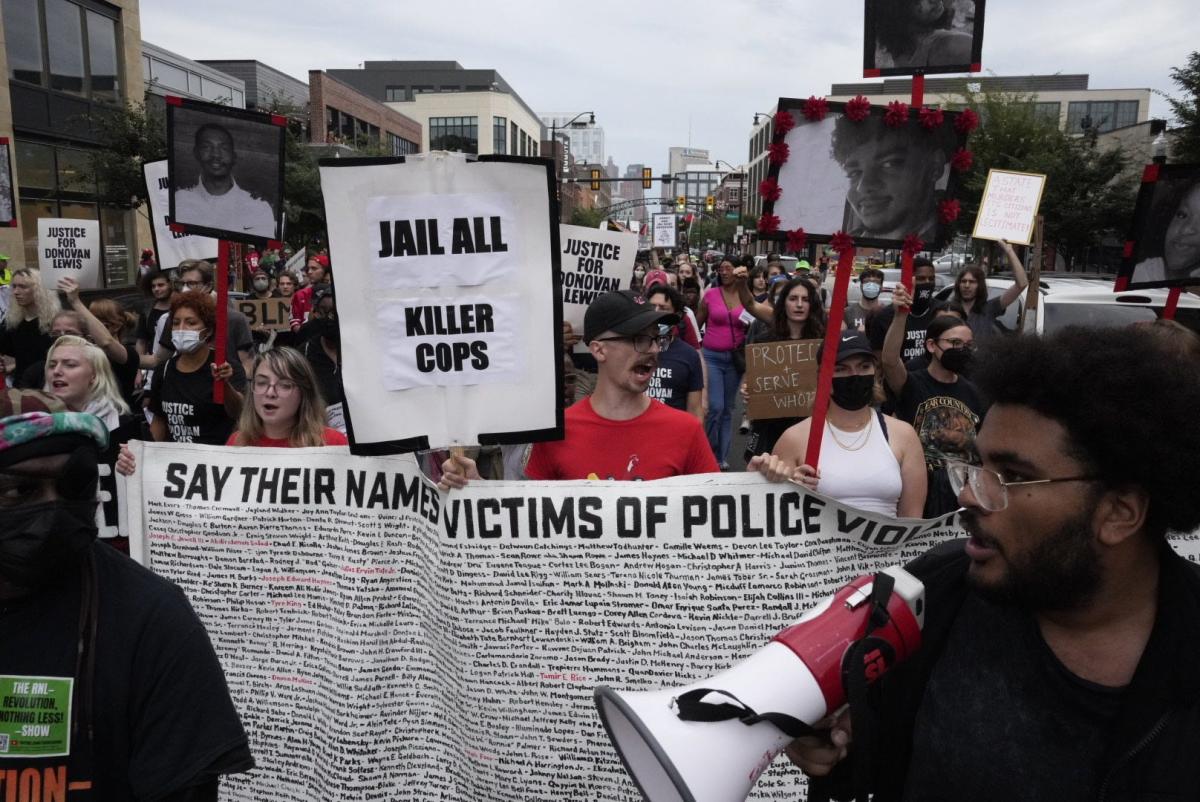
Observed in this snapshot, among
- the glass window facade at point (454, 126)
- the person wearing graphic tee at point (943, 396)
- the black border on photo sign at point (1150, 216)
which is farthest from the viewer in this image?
the glass window facade at point (454, 126)

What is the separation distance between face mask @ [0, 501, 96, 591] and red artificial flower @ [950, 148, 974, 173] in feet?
9.12

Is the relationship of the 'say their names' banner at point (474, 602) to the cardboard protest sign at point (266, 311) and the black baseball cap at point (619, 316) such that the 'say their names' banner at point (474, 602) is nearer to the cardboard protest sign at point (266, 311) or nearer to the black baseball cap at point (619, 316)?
the black baseball cap at point (619, 316)

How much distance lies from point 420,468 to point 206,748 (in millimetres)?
1390

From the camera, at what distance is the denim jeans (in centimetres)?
771

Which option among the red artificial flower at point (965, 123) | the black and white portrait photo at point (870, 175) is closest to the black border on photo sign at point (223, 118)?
the black and white portrait photo at point (870, 175)

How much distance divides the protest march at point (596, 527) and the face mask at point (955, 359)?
0.29 feet

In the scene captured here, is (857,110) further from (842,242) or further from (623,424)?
(623,424)

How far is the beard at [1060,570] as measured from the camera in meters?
1.50

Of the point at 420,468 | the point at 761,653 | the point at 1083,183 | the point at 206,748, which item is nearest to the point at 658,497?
the point at 420,468

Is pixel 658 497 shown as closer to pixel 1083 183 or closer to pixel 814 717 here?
pixel 814 717

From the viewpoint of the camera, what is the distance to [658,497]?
2.81 meters

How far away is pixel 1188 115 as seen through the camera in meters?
18.3

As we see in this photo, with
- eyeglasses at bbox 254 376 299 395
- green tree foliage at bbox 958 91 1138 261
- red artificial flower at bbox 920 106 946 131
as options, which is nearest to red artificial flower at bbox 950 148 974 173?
red artificial flower at bbox 920 106 946 131

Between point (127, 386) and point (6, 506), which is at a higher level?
point (6, 506)
